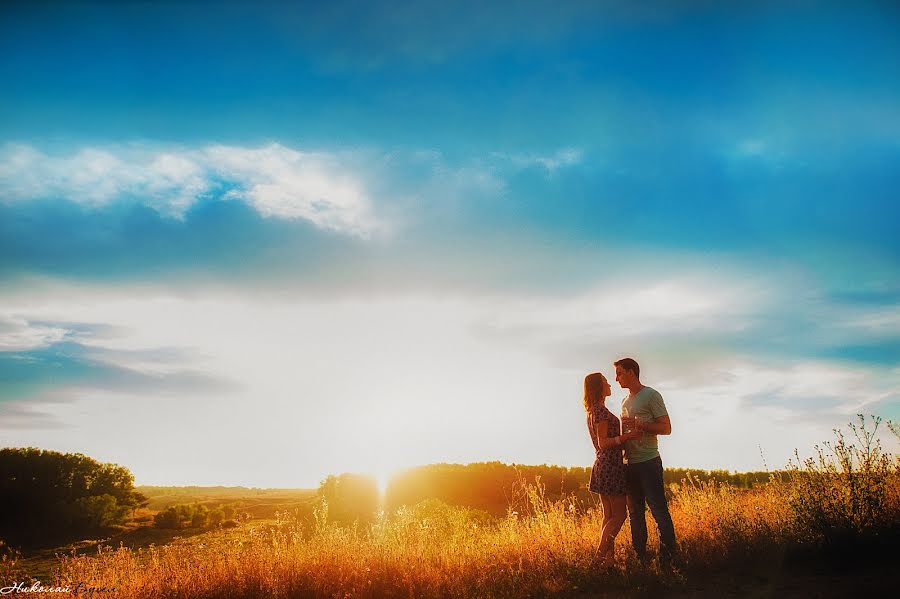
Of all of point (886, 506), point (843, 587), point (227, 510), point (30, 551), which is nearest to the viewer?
point (843, 587)

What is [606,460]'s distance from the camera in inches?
268

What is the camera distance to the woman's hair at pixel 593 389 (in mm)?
6785

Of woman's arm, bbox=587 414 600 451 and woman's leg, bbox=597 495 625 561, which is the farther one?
woman's arm, bbox=587 414 600 451

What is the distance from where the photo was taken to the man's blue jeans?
6.41 m

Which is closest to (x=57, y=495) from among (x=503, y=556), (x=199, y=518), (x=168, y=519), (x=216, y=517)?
(x=168, y=519)

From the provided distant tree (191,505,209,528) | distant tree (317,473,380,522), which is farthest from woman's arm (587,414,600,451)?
distant tree (191,505,209,528)

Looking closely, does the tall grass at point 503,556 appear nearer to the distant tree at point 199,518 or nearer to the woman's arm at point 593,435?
the woman's arm at point 593,435

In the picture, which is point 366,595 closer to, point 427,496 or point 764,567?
point 764,567

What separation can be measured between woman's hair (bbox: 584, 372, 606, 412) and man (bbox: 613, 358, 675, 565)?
0.98 feet

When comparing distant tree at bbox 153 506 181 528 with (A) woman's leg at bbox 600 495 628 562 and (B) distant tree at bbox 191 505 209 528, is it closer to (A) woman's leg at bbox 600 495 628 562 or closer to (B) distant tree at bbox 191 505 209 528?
(B) distant tree at bbox 191 505 209 528

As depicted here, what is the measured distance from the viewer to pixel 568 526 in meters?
8.17

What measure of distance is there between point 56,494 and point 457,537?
28.5 m

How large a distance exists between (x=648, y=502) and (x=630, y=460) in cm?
53

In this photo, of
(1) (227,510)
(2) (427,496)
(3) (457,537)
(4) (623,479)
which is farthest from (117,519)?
(4) (623,479)
